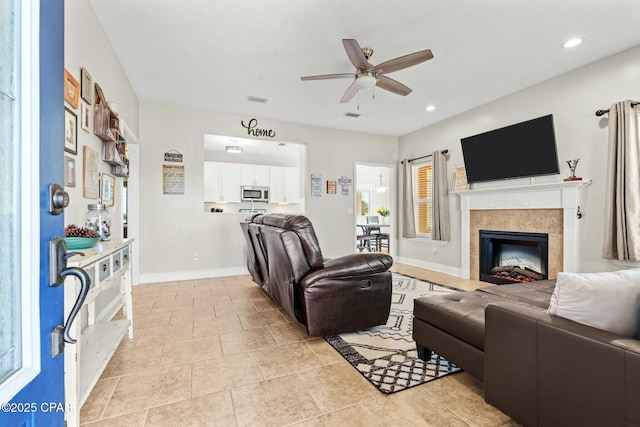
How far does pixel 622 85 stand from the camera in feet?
10.6

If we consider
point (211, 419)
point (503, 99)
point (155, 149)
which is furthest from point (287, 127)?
point (211, 419)

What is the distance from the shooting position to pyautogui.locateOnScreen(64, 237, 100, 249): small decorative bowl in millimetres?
1682

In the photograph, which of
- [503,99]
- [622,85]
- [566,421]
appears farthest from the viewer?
[503,99]

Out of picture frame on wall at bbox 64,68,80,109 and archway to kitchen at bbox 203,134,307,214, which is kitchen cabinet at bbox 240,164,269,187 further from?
picture frame on wall at bbox 64,68,80,109

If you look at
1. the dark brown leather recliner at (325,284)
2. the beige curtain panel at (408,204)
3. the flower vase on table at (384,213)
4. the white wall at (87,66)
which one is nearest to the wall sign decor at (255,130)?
the white wall at (87,66)

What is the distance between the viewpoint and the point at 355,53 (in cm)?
266

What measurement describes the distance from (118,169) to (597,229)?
5.34m

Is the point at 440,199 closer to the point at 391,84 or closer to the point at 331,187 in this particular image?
the point at 331,187

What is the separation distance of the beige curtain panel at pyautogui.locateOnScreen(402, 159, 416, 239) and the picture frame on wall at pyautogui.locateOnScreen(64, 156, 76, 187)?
5.42m

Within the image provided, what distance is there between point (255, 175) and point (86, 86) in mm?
4796

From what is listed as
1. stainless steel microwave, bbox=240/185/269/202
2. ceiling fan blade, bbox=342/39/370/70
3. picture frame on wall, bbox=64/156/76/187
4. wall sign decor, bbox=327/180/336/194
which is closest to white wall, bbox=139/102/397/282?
wall sign decor, bbox=327/180/336/194

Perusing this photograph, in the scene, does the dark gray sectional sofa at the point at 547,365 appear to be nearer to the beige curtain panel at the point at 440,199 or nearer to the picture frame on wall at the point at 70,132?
the picture frame on wall at the point at 70,132

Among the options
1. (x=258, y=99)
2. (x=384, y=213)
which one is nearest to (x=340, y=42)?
(x=258, y=99)

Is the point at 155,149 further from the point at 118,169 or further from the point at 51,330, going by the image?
the point at 51,330
